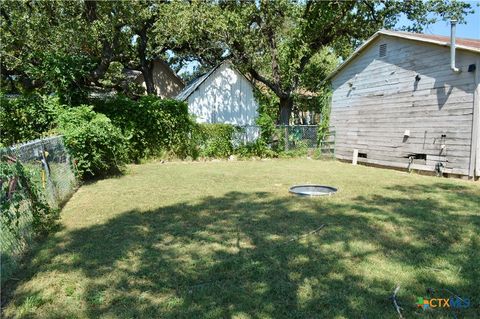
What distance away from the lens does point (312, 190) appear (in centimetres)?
824

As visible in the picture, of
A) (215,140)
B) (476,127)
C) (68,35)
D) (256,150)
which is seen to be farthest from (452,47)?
(68,35)

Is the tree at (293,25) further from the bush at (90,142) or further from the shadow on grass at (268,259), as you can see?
the shadow on grass at (268,259)

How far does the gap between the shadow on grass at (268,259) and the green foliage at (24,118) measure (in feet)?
24.3

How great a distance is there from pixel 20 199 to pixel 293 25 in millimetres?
15953

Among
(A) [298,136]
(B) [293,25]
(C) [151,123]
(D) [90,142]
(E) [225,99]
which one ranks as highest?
(B) [293,25]

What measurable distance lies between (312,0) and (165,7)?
7.15 m

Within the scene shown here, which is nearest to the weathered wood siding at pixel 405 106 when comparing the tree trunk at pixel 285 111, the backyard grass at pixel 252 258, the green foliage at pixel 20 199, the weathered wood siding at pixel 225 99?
the tree trunk at pixel 285 111

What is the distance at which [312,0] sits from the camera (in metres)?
17.7

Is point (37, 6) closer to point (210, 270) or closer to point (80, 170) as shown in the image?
point (80, 170)

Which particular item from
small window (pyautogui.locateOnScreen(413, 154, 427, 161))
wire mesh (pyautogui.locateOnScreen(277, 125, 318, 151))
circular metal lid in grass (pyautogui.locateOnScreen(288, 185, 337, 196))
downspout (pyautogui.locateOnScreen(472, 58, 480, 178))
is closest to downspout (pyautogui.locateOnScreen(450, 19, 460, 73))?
downspout (pyautogui.locateOnScreen(472, 58, 480, 178))

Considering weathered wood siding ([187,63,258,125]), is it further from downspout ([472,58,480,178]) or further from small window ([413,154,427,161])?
downspout ([472,58,480,178])

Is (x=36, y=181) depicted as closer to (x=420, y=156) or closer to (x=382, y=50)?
(x=420, y=156)

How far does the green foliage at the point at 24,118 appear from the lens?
11.7 meters

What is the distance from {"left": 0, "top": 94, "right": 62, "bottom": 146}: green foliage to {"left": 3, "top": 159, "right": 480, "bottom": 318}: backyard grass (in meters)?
5.63
